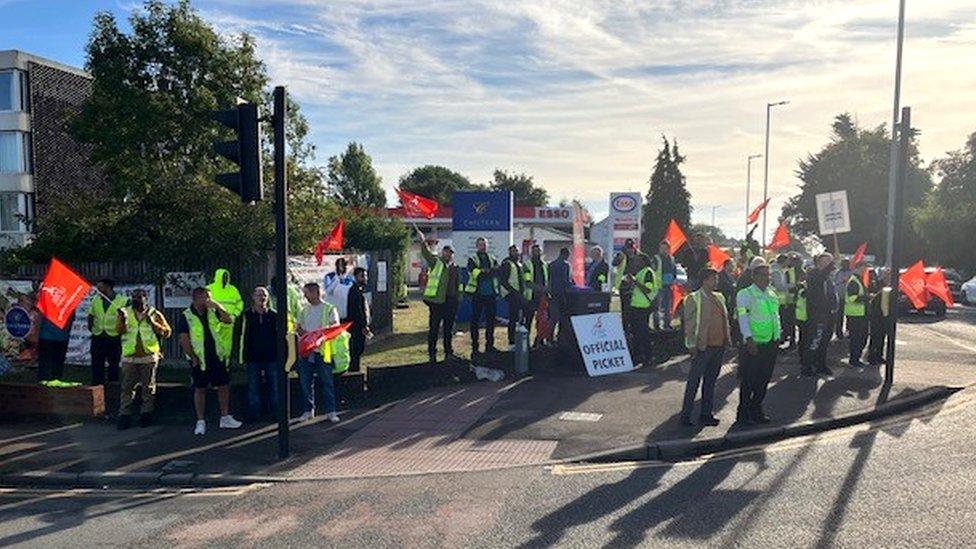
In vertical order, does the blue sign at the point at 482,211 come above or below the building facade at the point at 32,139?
below

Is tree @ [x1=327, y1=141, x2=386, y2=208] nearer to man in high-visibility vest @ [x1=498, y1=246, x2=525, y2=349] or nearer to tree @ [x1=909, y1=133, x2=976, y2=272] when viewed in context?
tree @ [x1=909, y1=133, x2=976, y2=272]

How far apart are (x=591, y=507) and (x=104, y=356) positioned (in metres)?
8.01

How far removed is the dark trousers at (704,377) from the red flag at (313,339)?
4.30m

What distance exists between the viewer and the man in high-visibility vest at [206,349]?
951 centimetres

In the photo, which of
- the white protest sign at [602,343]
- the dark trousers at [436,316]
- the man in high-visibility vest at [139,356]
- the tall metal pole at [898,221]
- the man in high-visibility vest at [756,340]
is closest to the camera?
the man in high-visibility vest at [756,340]

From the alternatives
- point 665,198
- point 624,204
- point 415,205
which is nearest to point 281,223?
point 415,205

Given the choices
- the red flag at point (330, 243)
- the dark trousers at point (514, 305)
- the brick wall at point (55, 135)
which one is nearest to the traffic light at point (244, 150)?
the dark trousers at point (514, 305)

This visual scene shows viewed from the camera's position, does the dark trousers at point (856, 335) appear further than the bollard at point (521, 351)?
Yes

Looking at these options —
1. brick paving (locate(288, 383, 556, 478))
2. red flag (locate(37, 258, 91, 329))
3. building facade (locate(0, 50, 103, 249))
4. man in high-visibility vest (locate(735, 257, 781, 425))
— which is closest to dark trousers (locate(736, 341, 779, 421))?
man in high-visibility vest (locate(735, 257, 781, 425))

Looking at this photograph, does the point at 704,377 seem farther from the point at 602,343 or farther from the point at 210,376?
the point at 210,376

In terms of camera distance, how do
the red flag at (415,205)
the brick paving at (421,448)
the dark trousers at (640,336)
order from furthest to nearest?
the red flag at (415,205)
the dark trousers at (640,336)
the brick paving at (421,448)

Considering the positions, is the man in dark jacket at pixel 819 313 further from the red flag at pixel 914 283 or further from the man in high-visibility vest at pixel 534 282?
the man in high-visibility vest at pixel 534 282

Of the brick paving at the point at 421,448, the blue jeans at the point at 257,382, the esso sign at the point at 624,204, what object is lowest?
the brick paving at the point at 421,448

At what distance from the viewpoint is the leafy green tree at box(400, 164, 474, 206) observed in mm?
79562
